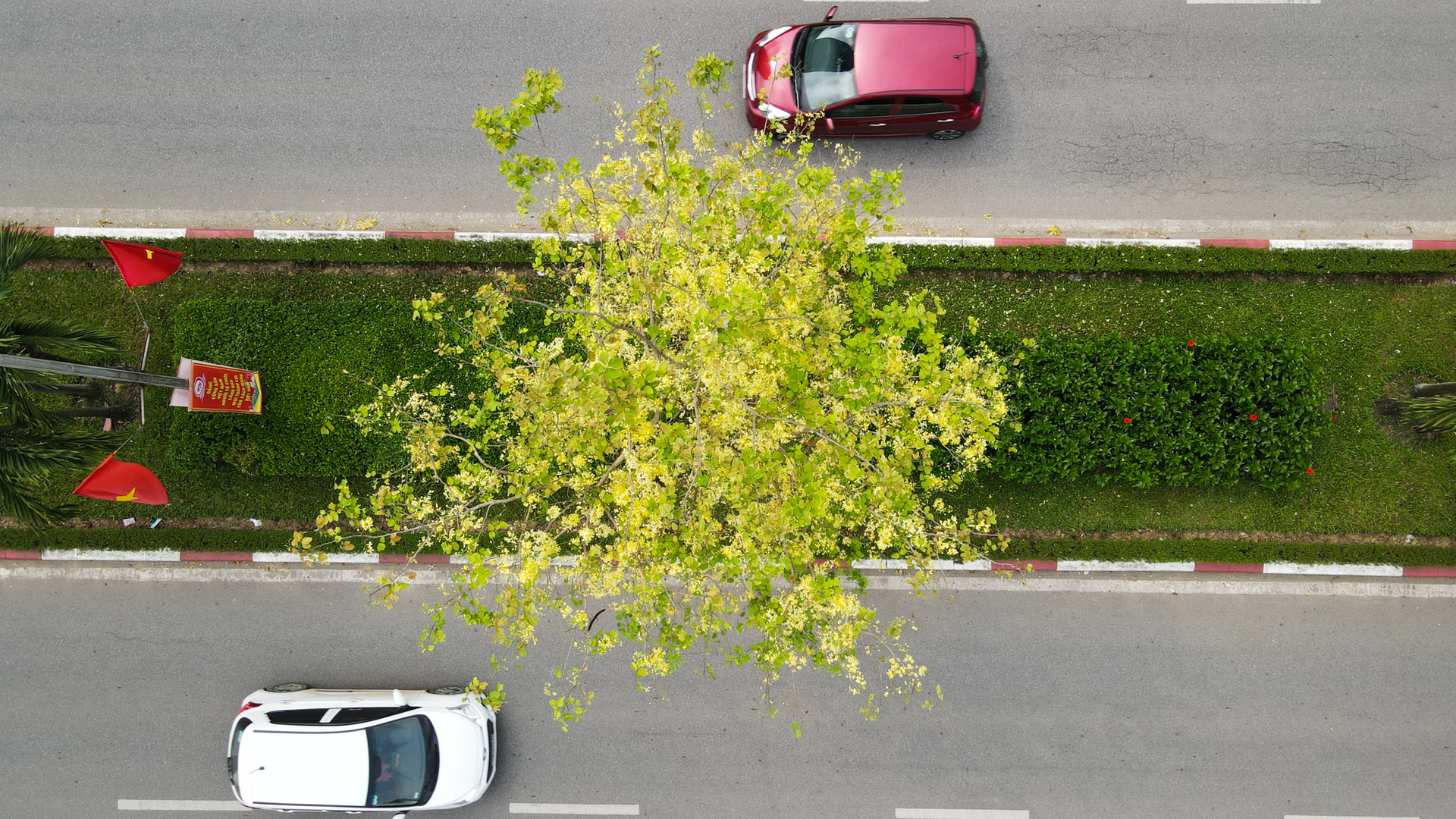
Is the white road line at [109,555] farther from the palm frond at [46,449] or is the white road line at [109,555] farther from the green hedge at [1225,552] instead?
the green hedge at [1225,552]

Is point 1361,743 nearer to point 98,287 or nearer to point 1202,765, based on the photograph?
point 1202,765

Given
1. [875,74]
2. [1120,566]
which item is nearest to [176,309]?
[875,74]

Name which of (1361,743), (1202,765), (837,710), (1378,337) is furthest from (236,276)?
(1361,743)

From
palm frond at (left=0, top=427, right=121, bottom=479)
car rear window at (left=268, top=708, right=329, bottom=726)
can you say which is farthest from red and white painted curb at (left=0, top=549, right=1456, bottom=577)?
A: palm frond at (left=0, top=427, right=121, bottom=479)

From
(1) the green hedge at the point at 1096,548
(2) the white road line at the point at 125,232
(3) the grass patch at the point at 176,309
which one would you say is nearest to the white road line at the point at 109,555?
(1) the green hedge at the point at 1096,548

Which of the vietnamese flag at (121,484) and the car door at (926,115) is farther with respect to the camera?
the car door at (926,115)

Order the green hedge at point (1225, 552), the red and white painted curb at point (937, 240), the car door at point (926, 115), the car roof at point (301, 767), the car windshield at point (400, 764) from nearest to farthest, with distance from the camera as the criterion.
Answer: the car roof at point (301, 767), the car windshield at point (400, 764), the car door at point (926, 115), the green hedge at point (1225, 552), the red and white painted curb at point (937, 240)


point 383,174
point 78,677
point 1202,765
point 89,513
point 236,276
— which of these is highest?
point 383,174
